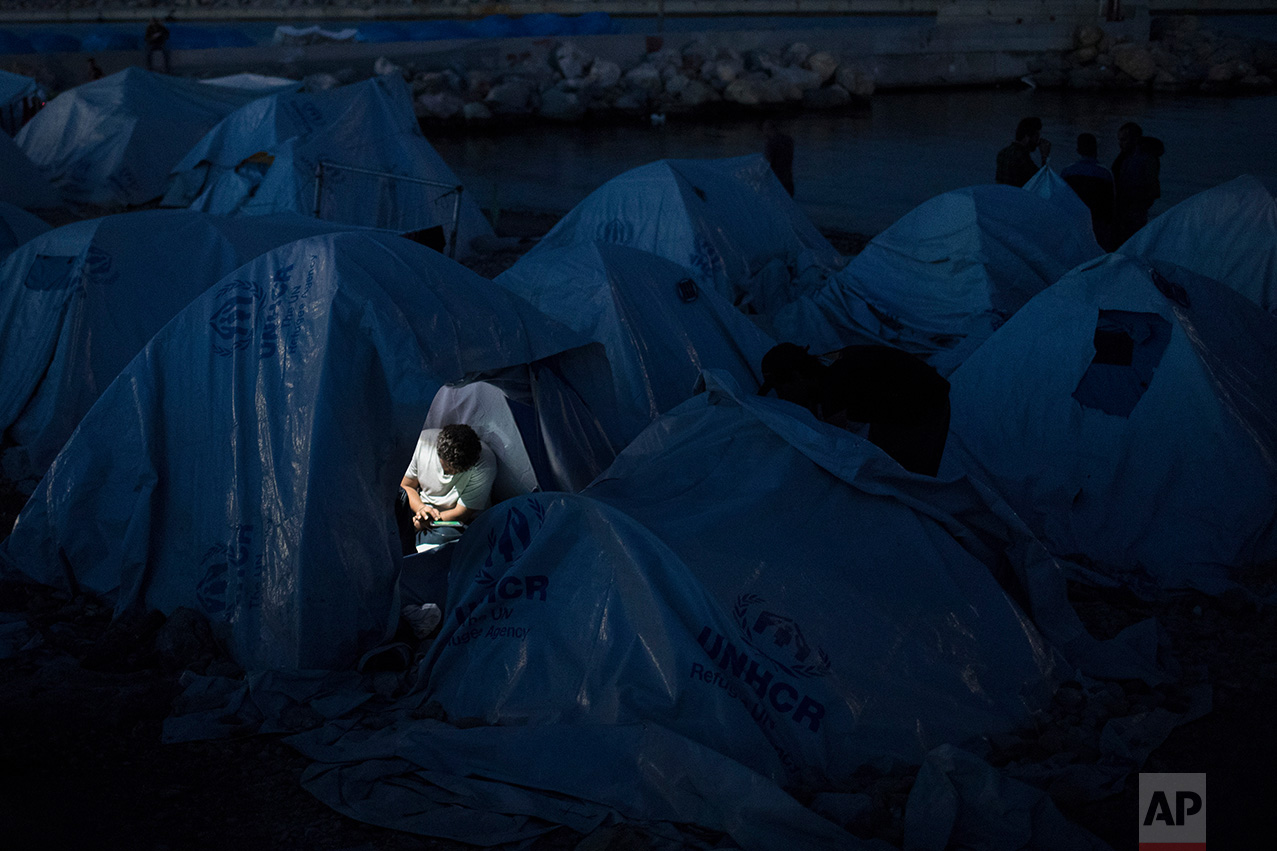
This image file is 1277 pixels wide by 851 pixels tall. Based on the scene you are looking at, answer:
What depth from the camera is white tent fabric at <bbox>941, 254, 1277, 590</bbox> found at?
5.85m

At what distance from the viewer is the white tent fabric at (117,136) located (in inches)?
603

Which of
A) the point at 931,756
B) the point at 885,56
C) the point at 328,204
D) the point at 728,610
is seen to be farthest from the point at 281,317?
the point at 885,56

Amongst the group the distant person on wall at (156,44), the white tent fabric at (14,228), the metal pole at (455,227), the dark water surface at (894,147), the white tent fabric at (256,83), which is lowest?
the dark water surface at (894,147)

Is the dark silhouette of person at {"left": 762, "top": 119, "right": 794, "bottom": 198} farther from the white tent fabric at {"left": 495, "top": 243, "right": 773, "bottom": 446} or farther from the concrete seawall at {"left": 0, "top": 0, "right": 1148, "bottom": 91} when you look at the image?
the concrete seawall at {"left": 0, "top": 0, "right": 1148, "bottom": 91}

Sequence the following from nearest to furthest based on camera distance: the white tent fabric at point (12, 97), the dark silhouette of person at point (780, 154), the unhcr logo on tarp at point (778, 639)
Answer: the unhcr logo on tarp at point (778, 639) < the dark silhouette of person at point (780, 154) < the white tent fabric at point (12, 97)

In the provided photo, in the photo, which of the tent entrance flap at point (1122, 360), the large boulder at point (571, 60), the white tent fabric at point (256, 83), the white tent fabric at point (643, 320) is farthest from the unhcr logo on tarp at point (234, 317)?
the large boulder at point (571, 60)

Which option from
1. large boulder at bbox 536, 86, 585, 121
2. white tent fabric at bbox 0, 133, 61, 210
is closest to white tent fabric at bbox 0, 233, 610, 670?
white tent fabric at bbox 0, 133, 61, 210

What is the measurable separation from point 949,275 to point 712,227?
2.22m

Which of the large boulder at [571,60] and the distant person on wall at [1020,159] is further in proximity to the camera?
the large boulder at [571,60]

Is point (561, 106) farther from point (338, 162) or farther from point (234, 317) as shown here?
point (234, 317)

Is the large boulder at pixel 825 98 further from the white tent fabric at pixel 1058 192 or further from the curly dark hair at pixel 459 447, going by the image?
the curly dark hair at pixel 459 447

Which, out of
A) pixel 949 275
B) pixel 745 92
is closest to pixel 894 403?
pixel 949 275

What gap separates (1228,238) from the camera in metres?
8.77

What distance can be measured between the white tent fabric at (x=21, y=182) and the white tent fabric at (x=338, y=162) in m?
2.48
